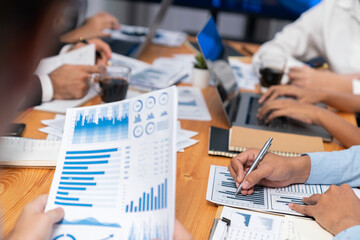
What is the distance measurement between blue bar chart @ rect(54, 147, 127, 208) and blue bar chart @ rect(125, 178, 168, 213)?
0.14ft

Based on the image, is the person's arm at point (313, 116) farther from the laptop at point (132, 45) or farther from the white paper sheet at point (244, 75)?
the laptop at point (132, 45)

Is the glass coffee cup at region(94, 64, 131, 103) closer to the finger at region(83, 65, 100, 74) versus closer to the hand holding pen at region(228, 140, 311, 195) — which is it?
the finger at region(83, 65, 100, 74)

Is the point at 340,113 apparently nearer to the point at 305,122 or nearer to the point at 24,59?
the point at 305,122

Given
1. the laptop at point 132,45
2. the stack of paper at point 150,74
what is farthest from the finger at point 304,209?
the laptop at point 132,45

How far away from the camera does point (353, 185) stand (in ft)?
3.26

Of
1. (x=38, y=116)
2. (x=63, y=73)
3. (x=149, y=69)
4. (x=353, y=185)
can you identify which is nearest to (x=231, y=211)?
(x=353, y=185)

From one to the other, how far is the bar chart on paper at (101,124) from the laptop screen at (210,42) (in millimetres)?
506

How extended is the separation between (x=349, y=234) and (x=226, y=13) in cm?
316

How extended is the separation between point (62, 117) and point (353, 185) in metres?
0.82

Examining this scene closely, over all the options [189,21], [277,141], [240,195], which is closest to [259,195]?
[240,195]

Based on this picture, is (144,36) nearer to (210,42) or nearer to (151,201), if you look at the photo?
(210,42)

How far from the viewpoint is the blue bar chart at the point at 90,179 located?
2.50 ft

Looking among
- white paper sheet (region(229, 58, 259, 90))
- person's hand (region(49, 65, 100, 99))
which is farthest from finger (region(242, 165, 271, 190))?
white paper sheet (region(229, 58, 259, 90))

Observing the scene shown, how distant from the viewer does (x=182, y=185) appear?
967 mm
